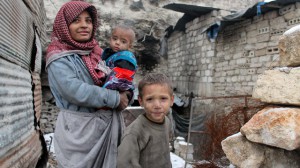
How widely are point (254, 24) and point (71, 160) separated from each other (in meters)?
6.78

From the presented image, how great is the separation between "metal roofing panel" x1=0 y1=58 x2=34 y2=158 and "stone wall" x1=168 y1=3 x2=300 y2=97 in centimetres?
497

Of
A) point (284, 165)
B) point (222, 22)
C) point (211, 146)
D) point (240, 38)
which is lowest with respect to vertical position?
point (211, 146)

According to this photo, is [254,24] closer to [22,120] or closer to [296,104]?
[296,104]

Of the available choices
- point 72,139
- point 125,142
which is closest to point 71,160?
point 72,139

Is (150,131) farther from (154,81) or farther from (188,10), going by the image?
(188,10)

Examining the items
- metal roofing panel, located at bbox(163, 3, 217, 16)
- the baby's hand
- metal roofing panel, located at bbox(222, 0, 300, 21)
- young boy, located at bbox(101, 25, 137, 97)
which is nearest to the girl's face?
young boy, located at bbox(101, 25, 137, 97)

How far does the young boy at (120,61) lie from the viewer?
148cm

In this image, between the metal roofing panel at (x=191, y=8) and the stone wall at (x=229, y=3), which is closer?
the metal roofing panel at (x=191, y=8)

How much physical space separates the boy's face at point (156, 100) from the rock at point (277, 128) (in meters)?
0.58

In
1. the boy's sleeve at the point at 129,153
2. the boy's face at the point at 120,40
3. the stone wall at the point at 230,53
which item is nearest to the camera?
the boy's sleeve at the point at 129,153

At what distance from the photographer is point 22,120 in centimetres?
202

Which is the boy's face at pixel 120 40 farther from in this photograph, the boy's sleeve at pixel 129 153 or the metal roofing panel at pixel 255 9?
the metal roofing panel at pixel 255 9

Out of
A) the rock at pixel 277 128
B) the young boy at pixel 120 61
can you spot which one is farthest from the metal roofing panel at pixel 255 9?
the young boy at pixel 120 61

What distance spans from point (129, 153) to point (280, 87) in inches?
40.2
